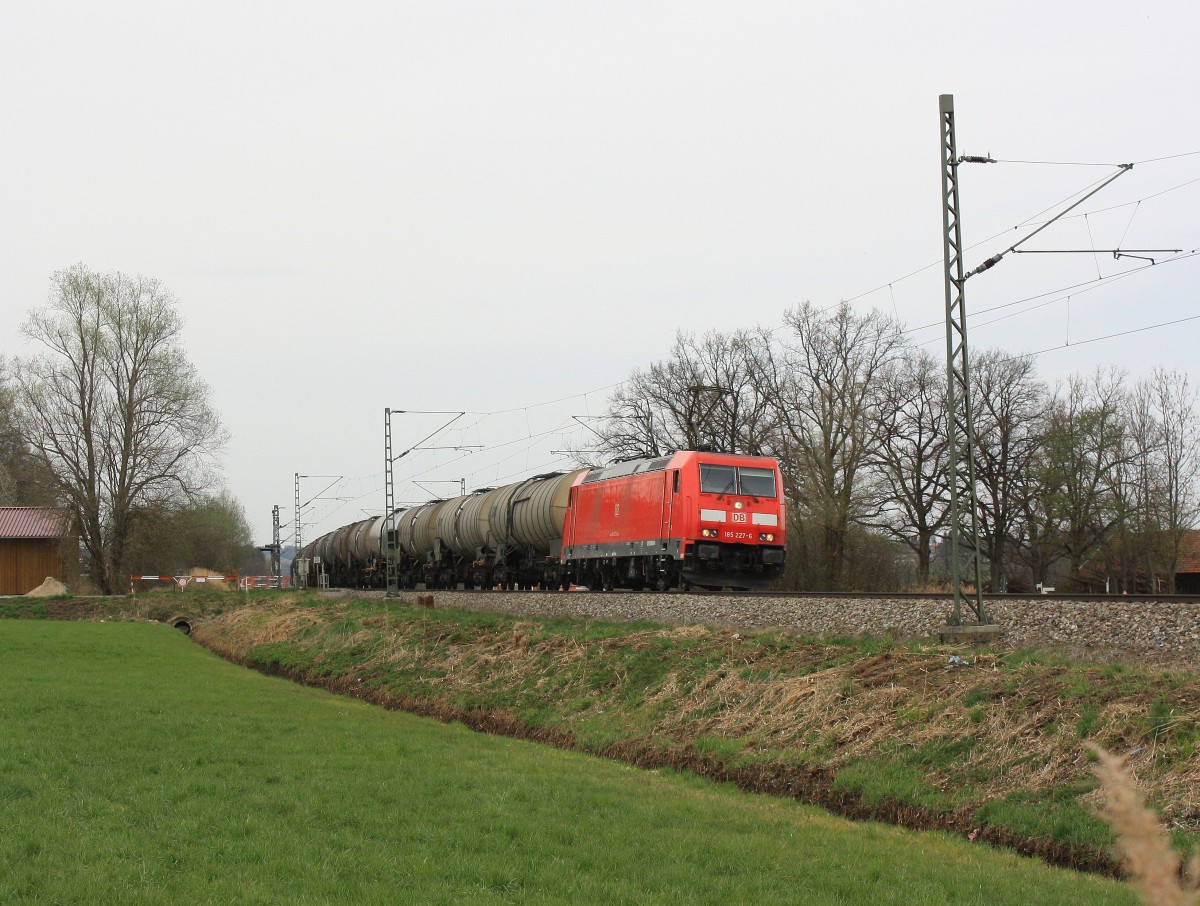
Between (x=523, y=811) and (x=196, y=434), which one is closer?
(x=523, y=811)

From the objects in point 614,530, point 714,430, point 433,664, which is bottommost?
point 433,664

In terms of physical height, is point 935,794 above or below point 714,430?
below

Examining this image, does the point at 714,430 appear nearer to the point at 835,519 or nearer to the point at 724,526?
the point at 835,519

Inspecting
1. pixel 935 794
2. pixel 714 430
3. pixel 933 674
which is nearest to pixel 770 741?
pixel 933 674

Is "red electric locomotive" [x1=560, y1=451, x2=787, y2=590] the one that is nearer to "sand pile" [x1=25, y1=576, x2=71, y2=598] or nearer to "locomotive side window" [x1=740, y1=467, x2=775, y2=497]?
"locomotive side window" [x1=740, y1=467, x2=775, y2=497]

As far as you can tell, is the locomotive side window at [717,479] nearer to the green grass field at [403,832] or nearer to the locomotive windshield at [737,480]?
the locomotive windshield at [737,480]

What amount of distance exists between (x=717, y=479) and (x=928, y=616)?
10.9m

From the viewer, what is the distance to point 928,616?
55.7 feet

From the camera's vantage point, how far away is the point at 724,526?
2719 cm

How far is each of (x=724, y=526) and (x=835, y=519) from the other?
72.7 feet

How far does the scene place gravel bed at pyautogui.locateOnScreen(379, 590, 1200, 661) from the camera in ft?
→ 43.6

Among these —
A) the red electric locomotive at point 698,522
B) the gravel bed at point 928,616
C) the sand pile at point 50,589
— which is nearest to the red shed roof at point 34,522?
the sand pile at point 50,589

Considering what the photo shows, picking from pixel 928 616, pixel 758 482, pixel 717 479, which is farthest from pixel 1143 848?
pixel 758 482

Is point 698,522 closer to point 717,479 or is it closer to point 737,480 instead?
point 717,479
